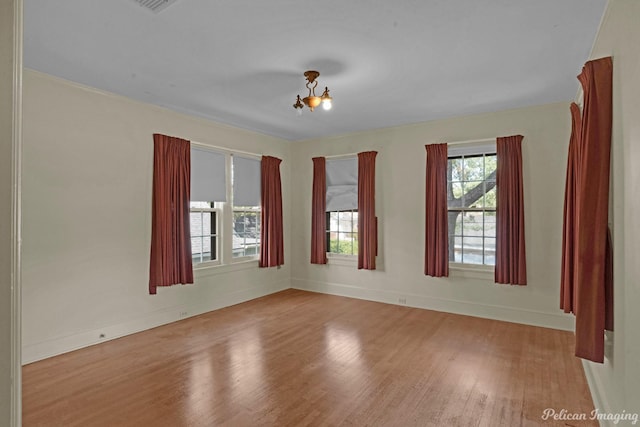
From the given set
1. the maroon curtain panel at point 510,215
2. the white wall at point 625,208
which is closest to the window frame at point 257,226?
the maroon curtain panel at point 510,215

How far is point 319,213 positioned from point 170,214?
2.58 m

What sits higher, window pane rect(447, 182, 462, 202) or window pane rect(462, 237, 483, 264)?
window pane rect(447, 182, 462, 202)

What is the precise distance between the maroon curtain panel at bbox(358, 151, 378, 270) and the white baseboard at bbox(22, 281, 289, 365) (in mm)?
1903

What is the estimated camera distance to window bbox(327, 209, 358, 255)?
598 cm

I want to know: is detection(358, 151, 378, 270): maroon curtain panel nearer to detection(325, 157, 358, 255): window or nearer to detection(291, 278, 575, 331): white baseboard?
detection(325, 157, 358, 255): window

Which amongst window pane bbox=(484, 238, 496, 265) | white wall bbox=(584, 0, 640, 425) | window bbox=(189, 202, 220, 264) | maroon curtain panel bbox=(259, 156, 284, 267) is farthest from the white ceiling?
window pane bbox=(484, 238, 496, 265)

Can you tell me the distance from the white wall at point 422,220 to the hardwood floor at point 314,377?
1.50ft

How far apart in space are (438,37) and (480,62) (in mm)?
702

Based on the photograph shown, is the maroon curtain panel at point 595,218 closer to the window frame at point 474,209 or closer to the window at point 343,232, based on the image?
the window frame at point 474,209

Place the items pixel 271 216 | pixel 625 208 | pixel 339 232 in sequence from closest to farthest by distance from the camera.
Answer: pixel 625 208, pixel 271 216, pixel 339 232

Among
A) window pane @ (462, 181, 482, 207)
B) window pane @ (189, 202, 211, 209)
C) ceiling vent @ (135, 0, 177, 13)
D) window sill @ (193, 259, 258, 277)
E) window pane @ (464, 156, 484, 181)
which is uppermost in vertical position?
ceiling vent @ (135, 0, 177, 13)

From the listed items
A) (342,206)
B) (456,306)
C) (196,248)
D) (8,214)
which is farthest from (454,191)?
(8,214)

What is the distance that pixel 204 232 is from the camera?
5.09 m

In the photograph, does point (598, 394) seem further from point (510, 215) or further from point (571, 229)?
point (510, 215)
